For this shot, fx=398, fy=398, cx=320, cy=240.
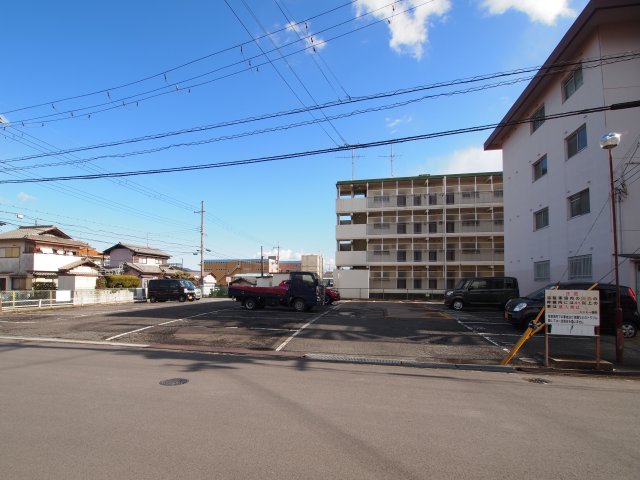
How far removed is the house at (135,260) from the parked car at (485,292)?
133 ft

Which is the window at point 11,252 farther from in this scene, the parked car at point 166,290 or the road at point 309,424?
the road at point 309,424

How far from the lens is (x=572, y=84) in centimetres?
1855

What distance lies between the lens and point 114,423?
4.91 m

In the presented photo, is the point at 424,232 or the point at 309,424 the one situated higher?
the point at 424,232

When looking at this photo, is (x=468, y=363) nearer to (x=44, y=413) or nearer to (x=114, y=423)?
(x=114, y=423)

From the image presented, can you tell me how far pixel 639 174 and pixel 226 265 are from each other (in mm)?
105691

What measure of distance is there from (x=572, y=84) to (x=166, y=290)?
30806 mm

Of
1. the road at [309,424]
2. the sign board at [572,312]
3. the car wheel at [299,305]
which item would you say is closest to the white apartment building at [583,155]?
the sign board at [572,312]

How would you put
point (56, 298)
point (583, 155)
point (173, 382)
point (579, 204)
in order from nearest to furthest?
point (173, 382)
point (583, 155)
point (579, 204)
point (56, 298)

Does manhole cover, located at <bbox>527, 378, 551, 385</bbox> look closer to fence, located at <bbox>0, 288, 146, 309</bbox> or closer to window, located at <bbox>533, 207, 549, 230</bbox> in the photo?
window, located at <bbox>533, 207, 549, 230</bbox>

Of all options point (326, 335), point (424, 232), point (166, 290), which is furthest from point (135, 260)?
point (326, 335)

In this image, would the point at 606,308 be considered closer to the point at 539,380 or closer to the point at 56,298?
the point at 539,380

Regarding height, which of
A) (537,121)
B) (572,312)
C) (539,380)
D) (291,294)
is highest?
(537,121)

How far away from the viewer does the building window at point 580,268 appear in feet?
55.8
